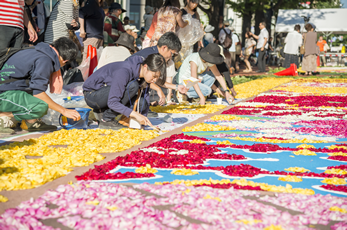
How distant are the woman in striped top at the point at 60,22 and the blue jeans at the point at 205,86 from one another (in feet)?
9.42

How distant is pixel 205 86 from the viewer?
28.3 feet

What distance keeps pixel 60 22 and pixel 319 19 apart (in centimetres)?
2650

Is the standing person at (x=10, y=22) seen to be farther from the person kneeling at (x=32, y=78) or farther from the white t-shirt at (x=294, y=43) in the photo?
the white t-shirt at (x=294, y=43)

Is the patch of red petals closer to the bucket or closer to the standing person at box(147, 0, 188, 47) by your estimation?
the bucket

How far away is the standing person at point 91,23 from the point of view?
7719mm

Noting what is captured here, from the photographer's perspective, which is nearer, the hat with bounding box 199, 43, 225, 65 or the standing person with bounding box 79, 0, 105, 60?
the hat with bounding box 199, 43, 225, 65

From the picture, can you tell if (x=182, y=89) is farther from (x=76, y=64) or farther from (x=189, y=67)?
(x=76, y=64)

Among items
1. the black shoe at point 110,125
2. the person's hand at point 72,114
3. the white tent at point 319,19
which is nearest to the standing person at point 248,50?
the white tent at point 319,19

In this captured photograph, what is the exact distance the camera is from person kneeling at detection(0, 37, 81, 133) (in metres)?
4.51

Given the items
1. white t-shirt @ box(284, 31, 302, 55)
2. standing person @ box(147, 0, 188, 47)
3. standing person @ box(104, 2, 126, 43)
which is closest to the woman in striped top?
standing person @ box(147, 0, 188, 47)

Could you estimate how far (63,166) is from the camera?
128 inches

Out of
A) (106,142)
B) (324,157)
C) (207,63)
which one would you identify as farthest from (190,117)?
(324,157)

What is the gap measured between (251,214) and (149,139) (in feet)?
8.19

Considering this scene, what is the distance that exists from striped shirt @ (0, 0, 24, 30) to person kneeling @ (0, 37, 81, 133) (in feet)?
3.50
